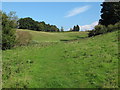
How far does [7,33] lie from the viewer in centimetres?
2677

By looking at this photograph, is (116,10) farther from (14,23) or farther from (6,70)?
(6,70)

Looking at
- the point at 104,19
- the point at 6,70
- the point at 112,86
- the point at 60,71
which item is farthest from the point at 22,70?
the point at 104,19

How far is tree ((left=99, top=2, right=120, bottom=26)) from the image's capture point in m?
43.1

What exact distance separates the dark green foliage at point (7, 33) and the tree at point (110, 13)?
1018 inches

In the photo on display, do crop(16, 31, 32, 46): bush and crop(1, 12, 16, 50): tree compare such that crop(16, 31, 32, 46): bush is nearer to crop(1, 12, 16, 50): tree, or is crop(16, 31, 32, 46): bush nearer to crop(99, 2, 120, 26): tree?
crop(1, 12, 16, 50): tree

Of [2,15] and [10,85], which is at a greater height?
[2,15]

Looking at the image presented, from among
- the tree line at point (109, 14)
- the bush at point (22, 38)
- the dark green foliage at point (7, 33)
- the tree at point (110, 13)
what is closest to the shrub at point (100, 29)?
the tree line at point (109, 14)

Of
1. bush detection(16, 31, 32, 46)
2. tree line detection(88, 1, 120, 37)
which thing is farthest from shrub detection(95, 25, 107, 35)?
bush detection(16, 31, 32, 46)

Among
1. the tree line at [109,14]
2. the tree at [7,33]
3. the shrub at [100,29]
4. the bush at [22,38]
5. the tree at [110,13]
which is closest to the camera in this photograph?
the tree at [7,33]

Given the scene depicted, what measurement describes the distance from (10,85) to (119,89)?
191 inches

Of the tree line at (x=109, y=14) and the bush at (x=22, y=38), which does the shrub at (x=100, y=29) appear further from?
the bush at (x=22, y=38)

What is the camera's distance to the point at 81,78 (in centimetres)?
870

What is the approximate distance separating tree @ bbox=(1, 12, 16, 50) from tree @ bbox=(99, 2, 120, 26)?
2585 cm

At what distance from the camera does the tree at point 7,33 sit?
1019 inches
